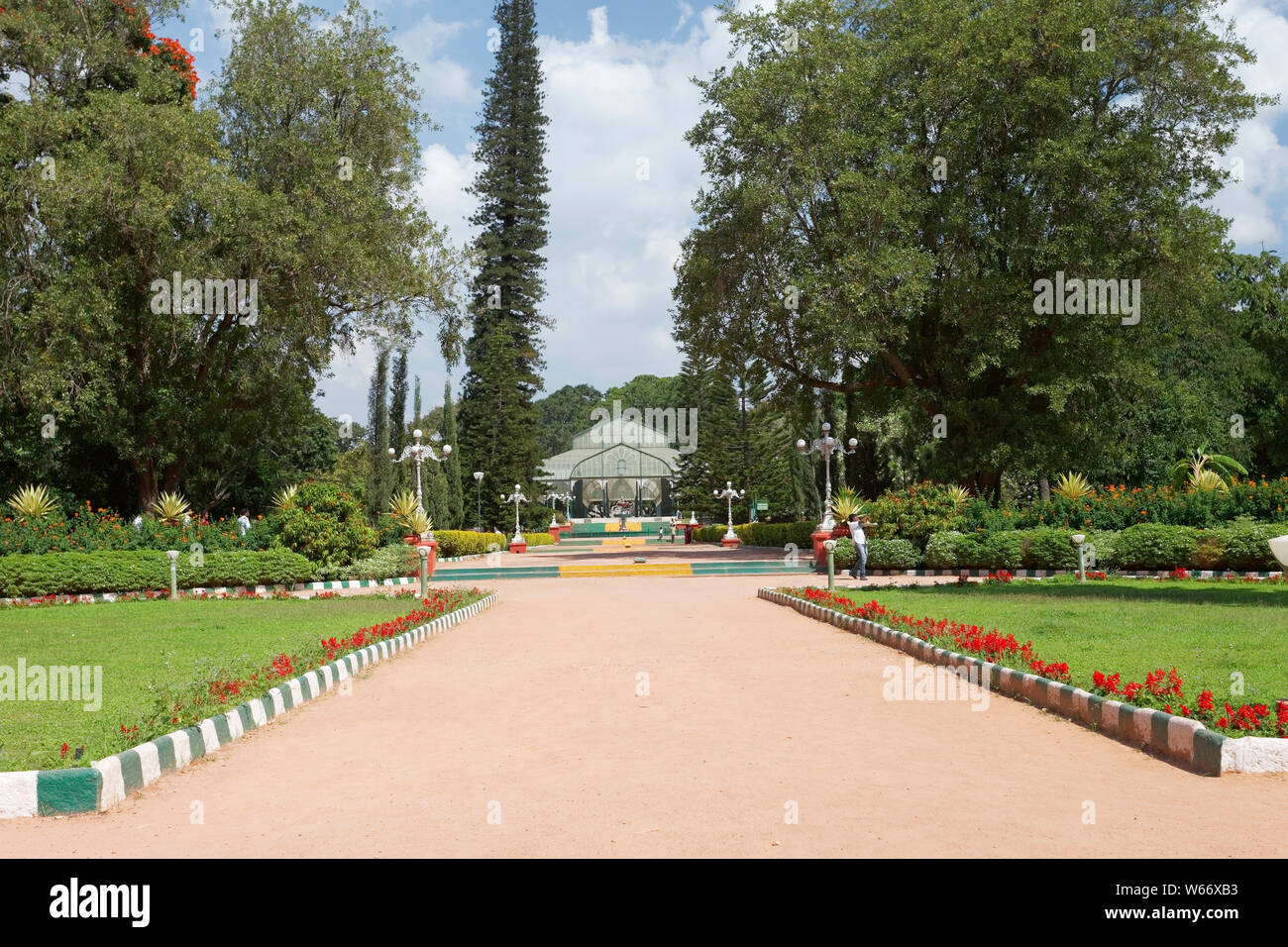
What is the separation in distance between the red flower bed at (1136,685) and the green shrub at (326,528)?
1446 cm

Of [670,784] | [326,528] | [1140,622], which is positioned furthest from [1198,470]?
[670,784]

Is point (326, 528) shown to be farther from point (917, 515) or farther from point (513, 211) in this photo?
point (513, 211)

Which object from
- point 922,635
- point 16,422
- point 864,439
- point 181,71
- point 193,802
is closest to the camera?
point 193,802

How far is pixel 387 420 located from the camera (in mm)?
46531

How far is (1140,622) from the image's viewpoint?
11.3 m

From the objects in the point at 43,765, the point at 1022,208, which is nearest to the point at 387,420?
the point at 1022,208

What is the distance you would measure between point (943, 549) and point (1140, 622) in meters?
12.6

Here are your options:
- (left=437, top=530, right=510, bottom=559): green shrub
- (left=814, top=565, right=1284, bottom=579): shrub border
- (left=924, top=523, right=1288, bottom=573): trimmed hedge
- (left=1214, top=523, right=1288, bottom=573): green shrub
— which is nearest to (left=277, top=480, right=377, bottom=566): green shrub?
(left=814, top=565, right=1284, bottom=579): shrub border

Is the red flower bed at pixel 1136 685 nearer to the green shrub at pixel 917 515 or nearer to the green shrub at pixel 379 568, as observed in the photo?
the green shrub at pixel 917 515

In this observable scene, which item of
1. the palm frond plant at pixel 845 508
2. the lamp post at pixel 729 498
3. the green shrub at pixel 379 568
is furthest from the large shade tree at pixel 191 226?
the lamp post at pixel 729 498

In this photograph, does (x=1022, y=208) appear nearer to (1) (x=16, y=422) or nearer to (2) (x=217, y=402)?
(2) (x=217, y=402)

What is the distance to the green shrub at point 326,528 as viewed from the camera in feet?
74.1
